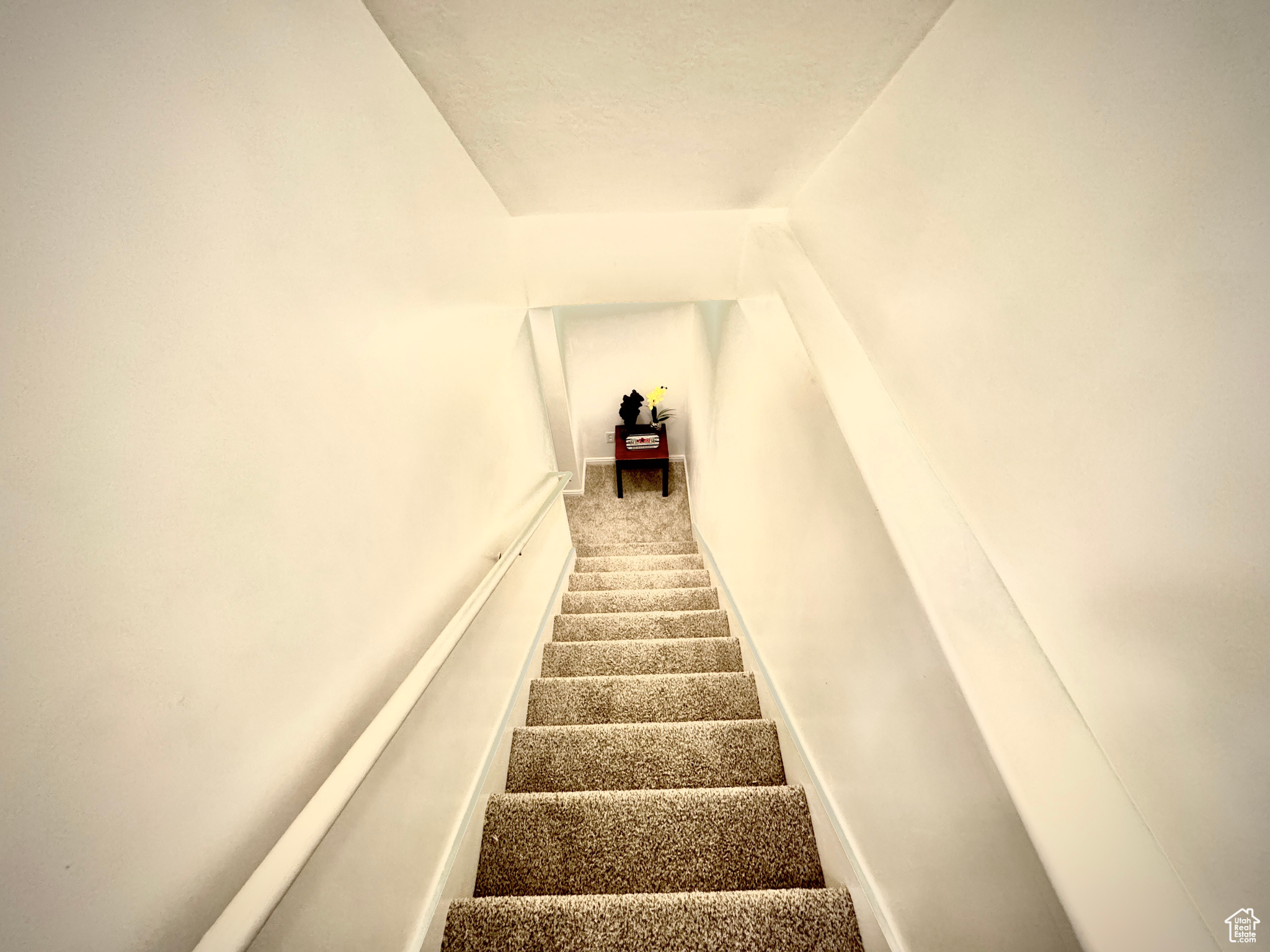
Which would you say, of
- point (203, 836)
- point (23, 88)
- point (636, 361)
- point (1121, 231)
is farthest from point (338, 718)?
point (636, 361)

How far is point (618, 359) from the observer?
220 inches

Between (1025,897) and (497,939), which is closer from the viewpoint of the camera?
(1025,897)

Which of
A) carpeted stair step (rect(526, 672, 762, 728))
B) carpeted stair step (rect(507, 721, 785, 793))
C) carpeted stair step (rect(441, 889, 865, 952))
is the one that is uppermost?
carpeted stair step (rect(526, 672, 762, 728))

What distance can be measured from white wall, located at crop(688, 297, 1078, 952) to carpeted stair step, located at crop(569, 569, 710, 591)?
49.3 inches

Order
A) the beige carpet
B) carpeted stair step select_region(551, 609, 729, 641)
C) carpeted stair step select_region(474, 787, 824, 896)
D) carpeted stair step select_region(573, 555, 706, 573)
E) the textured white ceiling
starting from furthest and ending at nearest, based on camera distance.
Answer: the beige carpet
carpeted stair step select_region(573, 555, 706, 573)
carpeted stair step select_region(551, 609, 729, 641)
carpeted stair step select_region(474, 787, 824, 896)
the textured white ceiling

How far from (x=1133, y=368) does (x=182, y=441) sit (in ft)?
4.09

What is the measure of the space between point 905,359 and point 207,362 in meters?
1.39

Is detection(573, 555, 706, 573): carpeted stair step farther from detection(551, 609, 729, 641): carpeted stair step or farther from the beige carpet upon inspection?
detection(551, 609, 729, 641): carpeted stair step

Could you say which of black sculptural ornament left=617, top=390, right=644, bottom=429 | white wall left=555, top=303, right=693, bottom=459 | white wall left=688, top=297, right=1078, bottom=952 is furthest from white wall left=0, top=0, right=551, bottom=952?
black sculptural ornament left=617, top=390, right=644, bottom=429

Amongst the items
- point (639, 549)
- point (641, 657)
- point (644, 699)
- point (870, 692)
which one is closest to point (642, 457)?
point (639, 549)

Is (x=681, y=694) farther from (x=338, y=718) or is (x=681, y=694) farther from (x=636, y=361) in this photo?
(x=636, y=361)

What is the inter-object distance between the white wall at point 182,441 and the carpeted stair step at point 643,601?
232 cm

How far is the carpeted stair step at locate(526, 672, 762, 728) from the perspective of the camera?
7.45 feet

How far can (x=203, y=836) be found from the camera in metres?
0.64
